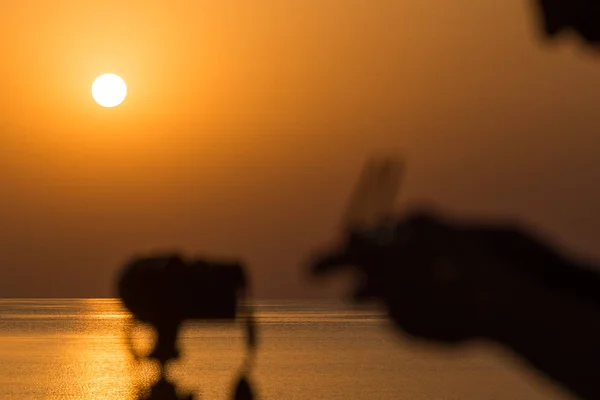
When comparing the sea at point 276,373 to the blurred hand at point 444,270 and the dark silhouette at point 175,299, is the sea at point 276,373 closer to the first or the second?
the dark silhouette at point 175,299

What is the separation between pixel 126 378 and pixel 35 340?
66.3 meters

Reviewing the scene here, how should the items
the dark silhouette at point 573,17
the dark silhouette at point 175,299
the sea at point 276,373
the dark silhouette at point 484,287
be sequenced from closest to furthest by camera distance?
the dark silhouette at point 484,287 < the dark silhouette at point 573,17 < the dark silhouette at point 175,299 < the sea at point 276,373

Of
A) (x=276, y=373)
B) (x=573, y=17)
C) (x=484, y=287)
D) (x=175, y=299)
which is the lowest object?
(x=276, y=373)

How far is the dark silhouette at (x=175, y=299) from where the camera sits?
28.0 feet

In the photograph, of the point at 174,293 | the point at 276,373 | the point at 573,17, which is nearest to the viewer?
the point at 573,17

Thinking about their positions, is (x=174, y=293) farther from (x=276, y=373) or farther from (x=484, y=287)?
(x=276, y=373)

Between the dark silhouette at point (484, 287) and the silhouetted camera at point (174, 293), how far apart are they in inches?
216

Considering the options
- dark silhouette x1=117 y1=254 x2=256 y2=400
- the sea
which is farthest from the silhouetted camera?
the sea

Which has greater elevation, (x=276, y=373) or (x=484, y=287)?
(x=484, y=287)

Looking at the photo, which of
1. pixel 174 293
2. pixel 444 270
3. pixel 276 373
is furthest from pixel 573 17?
pixel 276 373

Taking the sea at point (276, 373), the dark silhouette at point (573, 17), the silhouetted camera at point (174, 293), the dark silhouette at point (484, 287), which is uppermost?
the dark silhouette at point (573, 17)

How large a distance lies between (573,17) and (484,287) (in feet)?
3.57

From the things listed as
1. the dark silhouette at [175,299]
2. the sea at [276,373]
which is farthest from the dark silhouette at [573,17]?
the sea at [276,373]

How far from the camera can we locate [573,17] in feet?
11.4
